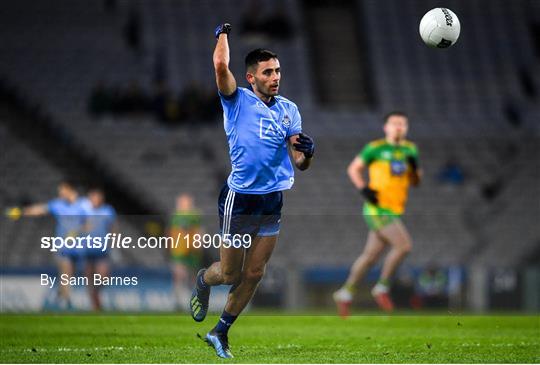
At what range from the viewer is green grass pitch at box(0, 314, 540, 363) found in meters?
8.77

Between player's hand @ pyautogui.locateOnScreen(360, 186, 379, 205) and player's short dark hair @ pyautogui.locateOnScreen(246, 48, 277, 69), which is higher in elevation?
player's short dark hair @ pyautogui.locateOnScreen(246, 48, 277, 69)

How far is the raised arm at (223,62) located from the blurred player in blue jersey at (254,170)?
71mm

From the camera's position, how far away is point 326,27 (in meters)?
32.0

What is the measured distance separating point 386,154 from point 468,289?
20.8 feet

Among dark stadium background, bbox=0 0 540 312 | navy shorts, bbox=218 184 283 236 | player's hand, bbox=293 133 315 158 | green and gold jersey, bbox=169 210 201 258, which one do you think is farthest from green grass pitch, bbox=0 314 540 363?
dark stadium background, bbox=0 0 540 312

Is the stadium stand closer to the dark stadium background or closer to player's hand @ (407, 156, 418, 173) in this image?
the dark stadium background

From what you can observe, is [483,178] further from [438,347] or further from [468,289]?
[438,347]

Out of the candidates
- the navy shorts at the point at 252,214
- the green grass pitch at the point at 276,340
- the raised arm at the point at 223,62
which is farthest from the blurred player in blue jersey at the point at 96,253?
Answer: the raised arm at the point at 223,62

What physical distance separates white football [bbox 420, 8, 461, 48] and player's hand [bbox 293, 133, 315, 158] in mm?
2616

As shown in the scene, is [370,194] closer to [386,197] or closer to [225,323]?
[386,197]

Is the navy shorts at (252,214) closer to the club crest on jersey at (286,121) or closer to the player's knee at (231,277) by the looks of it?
the player's knee at (231,277)

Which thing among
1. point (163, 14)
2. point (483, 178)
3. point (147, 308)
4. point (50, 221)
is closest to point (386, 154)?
point (147, 308)

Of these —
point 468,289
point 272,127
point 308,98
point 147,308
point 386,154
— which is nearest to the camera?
point 272,127

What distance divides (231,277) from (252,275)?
0.17m
